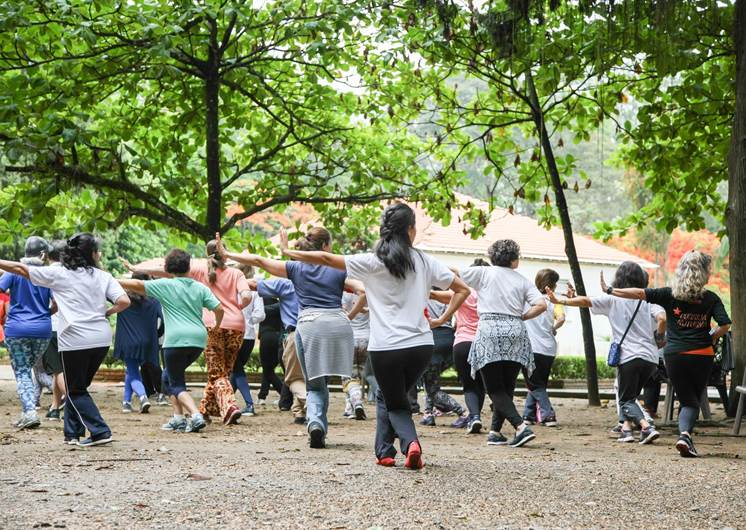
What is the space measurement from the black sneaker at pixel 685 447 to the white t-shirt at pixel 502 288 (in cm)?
172

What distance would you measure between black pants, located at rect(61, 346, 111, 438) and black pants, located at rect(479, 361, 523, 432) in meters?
3.39

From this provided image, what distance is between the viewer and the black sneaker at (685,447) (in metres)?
8.93

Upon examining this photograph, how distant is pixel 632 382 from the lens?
10328 mm

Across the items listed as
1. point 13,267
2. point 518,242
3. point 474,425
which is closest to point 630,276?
point 474,425

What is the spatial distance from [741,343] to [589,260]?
103 feet

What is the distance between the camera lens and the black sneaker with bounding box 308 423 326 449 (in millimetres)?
8867

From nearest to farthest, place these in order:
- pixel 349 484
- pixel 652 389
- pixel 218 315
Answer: pixel 349 484, pixel 218 315, pixel 652 389

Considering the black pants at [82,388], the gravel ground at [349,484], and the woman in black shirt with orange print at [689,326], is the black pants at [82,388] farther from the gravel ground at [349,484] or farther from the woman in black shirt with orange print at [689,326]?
the woman in black shirt with orange print at [689,326]

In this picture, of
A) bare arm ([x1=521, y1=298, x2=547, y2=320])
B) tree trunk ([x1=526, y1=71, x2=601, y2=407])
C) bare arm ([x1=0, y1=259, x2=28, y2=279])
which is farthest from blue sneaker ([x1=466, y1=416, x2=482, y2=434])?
bare arm ([x1=0, y1=259, x2=28, y2=279])

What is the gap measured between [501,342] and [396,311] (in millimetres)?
2270

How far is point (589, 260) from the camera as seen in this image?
43094 millimetres

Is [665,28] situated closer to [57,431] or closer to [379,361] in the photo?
[379,361]

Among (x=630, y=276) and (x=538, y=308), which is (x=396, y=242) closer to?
(x=538, y=308)

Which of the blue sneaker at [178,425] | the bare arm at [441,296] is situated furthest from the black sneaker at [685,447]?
the blue sneaker at [178,425]
